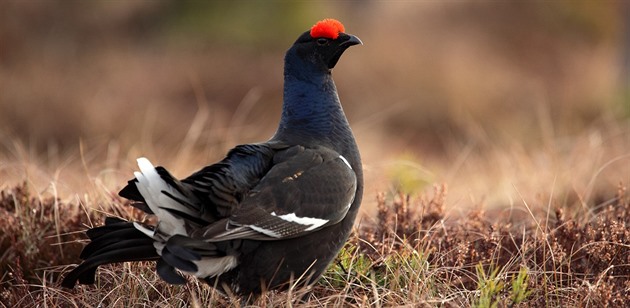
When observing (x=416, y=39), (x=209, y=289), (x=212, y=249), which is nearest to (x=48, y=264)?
(x=209, y=289)

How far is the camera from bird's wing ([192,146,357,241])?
10.6ft

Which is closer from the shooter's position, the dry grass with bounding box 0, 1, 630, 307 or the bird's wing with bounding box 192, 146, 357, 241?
the bird's wing with bounding box 192, 146, 357, 241

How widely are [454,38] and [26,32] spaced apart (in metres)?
7.74

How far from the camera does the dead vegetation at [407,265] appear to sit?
347 cm

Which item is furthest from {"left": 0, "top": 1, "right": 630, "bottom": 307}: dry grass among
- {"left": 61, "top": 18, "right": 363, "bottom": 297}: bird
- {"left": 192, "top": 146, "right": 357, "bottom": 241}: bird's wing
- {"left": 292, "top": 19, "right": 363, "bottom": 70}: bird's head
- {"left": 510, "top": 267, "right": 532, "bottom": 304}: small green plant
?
{"left": 292, "top": 19, "right": 363, "bottom": 70}: bird's head

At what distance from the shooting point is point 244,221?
3225mm

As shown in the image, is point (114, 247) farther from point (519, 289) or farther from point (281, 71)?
point (281, 71)

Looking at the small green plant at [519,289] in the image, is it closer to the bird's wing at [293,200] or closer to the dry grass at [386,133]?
the dry grass at [386,133]

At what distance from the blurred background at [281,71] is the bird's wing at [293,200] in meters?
5.21

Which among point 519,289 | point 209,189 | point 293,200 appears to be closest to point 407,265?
point 519,289

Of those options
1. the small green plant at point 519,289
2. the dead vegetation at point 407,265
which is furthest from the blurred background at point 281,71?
the small green plant at point 519,289

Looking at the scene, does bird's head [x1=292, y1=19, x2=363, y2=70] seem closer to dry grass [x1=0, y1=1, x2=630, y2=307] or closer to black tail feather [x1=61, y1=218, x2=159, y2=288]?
dry grass [x1=0, y1=1, x2=630, y2=307]

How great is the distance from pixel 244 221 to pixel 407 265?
2.70ft

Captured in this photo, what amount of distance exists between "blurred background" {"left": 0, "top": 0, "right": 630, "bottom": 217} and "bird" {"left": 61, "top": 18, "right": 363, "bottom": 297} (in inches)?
205
